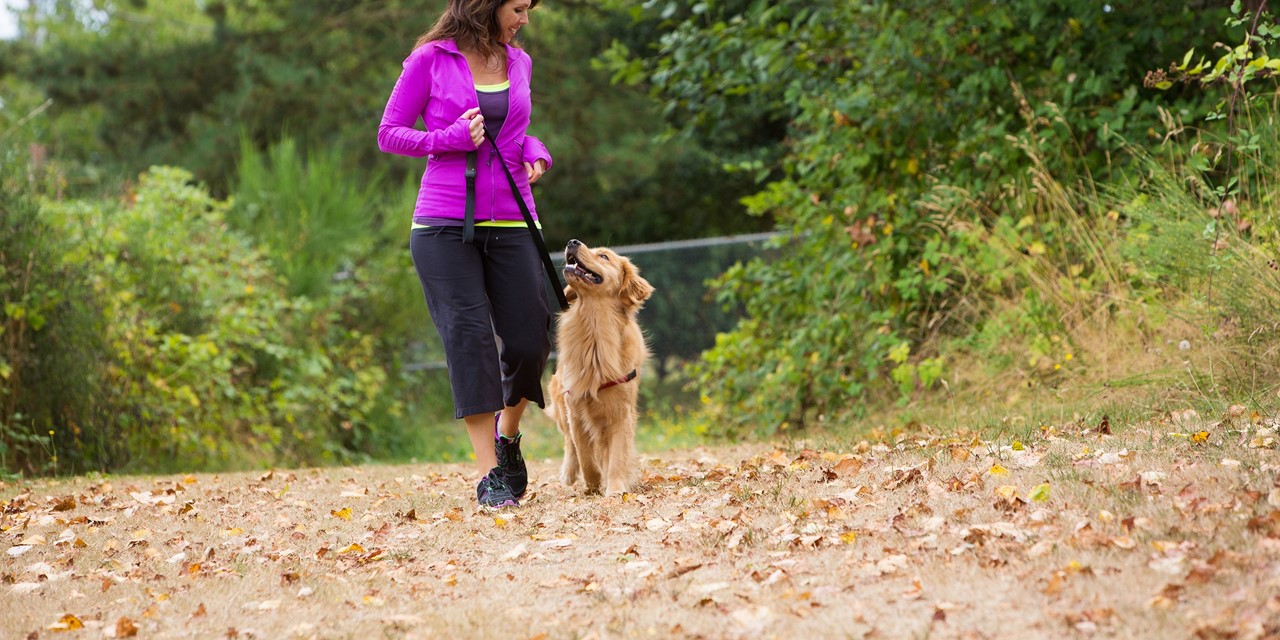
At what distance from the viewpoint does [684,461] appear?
6.95m

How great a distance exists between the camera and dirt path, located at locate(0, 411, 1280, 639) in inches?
→ 121

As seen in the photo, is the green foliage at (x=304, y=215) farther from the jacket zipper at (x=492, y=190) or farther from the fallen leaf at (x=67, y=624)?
the fallen leaf at (x=67, y=624)

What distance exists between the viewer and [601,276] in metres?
5.42

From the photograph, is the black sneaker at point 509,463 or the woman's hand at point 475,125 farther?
the black sneaker at point 509,463

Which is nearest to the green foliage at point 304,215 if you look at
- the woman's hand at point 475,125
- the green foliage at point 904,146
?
the green foliage at point 904,146

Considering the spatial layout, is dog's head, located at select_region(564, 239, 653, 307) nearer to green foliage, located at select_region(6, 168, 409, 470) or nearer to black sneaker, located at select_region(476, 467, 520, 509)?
black sneaker, located at select_region(476, 467, 520, 509)

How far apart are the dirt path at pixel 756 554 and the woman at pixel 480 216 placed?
1.65 ft

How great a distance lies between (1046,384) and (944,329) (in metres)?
1.19

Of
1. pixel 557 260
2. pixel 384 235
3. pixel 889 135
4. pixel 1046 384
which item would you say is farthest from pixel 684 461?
pixel 384 235

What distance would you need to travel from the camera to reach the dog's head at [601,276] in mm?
5406

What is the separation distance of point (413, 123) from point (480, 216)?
50cm

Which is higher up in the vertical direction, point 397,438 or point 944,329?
point 944,329

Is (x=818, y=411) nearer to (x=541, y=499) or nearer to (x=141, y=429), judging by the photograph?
(x=541, y=499)

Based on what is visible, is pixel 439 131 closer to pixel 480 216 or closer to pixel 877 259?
pixel 480 216
